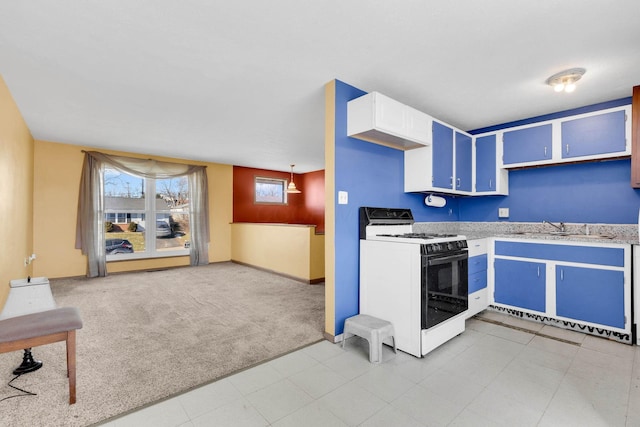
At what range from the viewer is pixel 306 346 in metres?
2.58

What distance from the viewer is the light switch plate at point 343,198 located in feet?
8.77

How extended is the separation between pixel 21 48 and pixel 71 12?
778 mm

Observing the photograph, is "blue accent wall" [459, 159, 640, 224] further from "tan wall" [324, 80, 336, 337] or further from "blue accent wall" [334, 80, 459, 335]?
"tan wall" [324, 80, 336, 337]

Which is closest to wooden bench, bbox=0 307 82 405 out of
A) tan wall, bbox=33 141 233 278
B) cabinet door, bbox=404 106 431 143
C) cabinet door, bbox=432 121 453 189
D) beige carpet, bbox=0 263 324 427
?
beige carpet, bbox=0 263 324 427

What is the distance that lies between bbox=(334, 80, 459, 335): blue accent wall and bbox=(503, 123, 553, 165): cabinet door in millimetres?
1694

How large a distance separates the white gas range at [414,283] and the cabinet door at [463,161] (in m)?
1.14

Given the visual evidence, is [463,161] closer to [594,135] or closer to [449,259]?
[594,135]

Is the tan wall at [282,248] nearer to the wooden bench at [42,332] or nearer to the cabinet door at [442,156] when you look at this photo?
the cabinet door at [442,156]

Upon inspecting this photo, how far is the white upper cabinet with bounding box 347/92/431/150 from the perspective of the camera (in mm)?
2572

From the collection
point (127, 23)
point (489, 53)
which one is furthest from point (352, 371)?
point (127, 23)

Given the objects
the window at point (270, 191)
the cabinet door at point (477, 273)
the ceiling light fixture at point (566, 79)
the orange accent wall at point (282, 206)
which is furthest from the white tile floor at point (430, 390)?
the window at point (270, 191)

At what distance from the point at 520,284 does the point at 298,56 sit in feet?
10.6

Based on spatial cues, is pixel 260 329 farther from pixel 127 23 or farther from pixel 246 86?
pixel 127 23

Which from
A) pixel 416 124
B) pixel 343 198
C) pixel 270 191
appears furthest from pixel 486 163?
pixel 270 191
